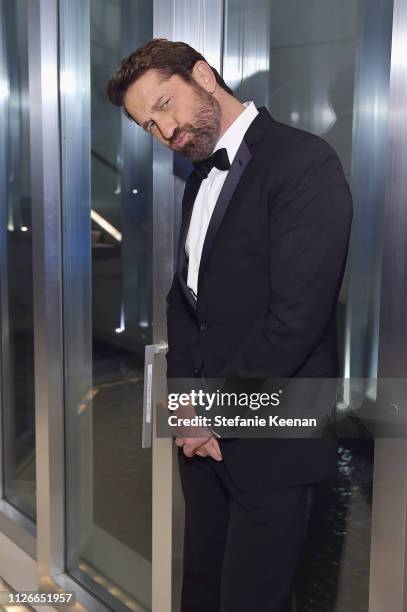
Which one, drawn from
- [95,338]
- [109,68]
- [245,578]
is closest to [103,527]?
[95,338]

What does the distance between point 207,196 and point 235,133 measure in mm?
154

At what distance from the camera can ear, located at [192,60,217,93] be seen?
5.08ft

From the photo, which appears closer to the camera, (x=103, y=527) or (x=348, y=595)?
(x=348, y=595)

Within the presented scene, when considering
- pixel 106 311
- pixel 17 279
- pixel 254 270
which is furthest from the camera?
pixel 17 279

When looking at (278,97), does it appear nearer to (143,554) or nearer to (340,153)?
(340,153)

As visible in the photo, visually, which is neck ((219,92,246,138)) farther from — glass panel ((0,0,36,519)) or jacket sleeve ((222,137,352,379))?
glass panel ((0,0,36,519))

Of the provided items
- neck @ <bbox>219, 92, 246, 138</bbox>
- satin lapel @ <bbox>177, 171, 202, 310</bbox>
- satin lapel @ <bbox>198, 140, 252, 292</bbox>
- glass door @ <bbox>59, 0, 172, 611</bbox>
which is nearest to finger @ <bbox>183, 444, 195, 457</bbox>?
satin lapel @ <bbox>177, 171, 202, 310</bbox>

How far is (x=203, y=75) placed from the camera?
1.55m

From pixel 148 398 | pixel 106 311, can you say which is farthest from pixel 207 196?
pixel 106 311

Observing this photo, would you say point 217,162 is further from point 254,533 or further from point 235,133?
point 254,533

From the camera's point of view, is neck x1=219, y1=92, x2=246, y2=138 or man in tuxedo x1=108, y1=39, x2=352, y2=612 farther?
neck x1=219, y1=92, x2=246, y2=138

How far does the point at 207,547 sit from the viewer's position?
1.77m

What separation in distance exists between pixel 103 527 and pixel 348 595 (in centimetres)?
93

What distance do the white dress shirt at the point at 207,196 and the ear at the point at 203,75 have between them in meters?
0.09
